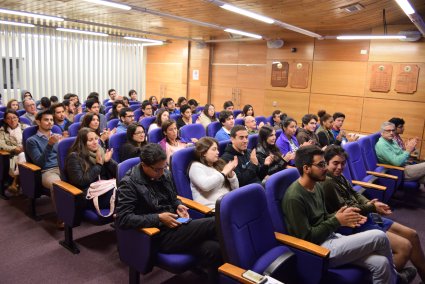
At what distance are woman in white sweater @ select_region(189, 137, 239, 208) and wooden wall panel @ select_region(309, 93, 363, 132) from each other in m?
6.09

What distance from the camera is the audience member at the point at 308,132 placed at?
5.05 meters

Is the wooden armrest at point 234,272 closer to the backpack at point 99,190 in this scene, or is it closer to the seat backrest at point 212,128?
the backpack at point 99,190

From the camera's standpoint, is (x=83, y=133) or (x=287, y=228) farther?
(x=83, y=133)

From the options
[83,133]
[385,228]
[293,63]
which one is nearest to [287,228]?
[385,228]

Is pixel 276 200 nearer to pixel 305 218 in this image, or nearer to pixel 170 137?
pixel 305 218

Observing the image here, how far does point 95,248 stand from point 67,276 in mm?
484

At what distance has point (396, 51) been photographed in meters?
7.49

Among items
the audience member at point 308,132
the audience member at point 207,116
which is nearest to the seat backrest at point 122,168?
the audience member at point 308,132

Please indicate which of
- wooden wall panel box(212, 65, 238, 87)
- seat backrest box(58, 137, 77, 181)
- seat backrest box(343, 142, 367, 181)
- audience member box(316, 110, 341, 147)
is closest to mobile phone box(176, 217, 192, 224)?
seat backrest box(58, 137, 77, 181)

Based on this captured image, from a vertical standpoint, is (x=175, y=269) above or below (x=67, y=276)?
above

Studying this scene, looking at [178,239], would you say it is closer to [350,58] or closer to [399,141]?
[399,141]

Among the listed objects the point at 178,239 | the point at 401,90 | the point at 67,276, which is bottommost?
the point at 67,276

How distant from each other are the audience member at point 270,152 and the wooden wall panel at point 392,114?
15.8 feet

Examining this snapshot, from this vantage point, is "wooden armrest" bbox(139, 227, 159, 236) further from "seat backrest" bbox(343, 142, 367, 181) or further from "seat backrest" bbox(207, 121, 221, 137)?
"seat backrest" bbox(207, 121, 221, 137)
